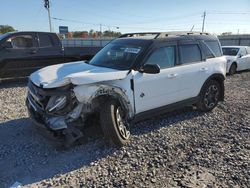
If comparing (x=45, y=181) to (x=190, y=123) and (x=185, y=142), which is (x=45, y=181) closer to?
(x=185, y=142)

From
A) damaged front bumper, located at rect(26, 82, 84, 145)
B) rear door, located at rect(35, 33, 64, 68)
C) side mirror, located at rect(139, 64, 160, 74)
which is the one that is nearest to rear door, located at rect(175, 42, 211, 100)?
side mirror, located at rect(139, 64, 160, 74)

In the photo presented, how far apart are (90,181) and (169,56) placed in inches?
116

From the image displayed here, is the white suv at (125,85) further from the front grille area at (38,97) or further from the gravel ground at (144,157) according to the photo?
the gravel ground at (144,157)

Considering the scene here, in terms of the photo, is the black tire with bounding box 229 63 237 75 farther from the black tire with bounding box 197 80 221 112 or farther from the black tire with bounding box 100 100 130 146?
the black tire with bounding box 100 100 130 146

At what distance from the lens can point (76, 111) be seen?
13.8ft

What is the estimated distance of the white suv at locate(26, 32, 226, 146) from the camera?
4.19m

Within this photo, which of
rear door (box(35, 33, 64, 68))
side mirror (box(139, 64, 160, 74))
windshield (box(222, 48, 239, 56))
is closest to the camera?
side mirror (box(139, 64, 160, 74))

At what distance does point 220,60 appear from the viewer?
6543mm

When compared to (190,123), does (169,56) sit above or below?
above

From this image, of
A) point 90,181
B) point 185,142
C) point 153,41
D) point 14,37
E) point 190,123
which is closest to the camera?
point 90,181

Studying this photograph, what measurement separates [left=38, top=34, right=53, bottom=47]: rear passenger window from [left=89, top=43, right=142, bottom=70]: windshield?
4.92 meters

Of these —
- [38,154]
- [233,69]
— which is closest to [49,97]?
[38,154]

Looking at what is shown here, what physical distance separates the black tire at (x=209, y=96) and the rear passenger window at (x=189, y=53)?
729 mm

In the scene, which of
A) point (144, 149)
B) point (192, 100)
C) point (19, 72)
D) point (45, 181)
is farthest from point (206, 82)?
point (19, 72)
